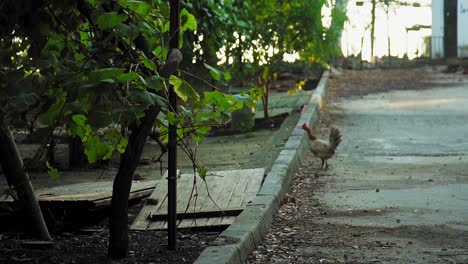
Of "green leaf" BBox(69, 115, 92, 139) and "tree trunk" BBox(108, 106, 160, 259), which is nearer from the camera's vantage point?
"green leaf" BBox(69, 115, 92, 139)

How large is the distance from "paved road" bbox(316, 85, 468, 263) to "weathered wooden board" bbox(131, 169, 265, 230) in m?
0.78

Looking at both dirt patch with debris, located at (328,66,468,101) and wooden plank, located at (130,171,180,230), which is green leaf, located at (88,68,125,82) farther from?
dirt patch with debris, located at (328,66,468,101)

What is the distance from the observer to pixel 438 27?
3553 cm

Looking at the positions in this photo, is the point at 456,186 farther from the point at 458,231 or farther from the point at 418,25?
the point at 418,25

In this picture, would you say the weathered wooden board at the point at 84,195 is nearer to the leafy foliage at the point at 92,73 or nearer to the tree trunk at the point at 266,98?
the leafy foliage at the point at 92,73

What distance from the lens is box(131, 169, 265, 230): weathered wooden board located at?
7426mm

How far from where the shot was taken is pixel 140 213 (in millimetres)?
7781

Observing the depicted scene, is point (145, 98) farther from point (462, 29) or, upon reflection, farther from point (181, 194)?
point (462, 29)

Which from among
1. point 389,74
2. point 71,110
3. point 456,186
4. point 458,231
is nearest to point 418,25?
point 389,74

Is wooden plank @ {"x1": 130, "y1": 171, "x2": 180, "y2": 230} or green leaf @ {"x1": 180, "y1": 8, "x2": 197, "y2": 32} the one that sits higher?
green leaf @ {"x1": 180, "y1": 8, "x2": 197, "y2": 32}

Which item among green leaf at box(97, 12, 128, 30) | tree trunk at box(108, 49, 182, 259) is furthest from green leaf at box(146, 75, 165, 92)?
tree trunk at box(108, 49, 182, 259)

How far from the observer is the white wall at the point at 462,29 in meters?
34.1

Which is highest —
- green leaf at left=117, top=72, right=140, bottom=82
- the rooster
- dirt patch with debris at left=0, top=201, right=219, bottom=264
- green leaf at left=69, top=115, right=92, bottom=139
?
green leaf at left=117, top=72, right=140, bottom=82

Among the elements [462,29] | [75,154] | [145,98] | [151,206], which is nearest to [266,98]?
[75,154]
